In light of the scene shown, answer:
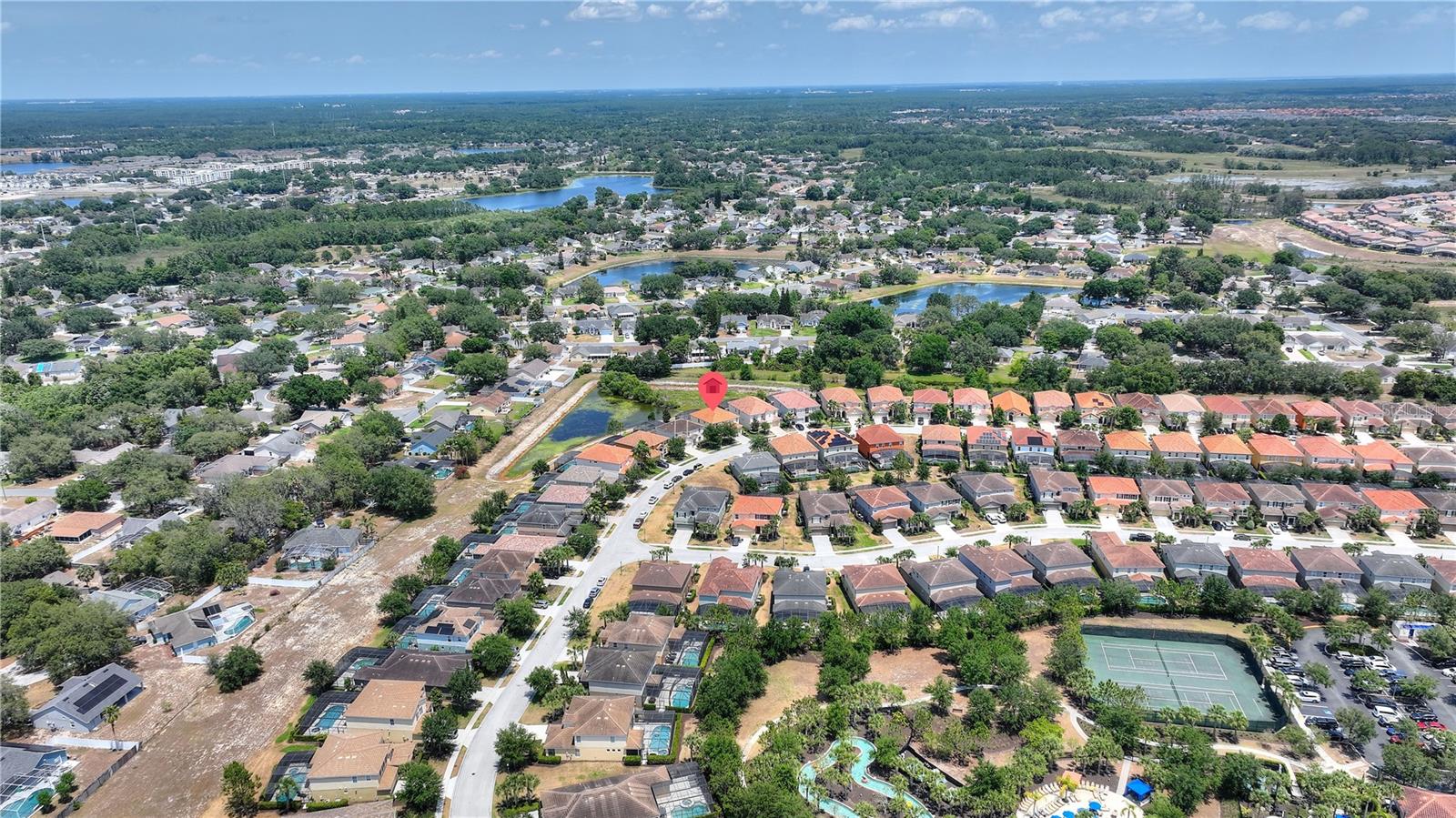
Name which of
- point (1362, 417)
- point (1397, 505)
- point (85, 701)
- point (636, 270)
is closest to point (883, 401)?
point (1397, 505)

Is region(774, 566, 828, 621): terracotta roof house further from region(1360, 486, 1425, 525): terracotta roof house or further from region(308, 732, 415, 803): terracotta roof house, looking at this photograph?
region(1360, 486, 1425, 525): terracotta roof house

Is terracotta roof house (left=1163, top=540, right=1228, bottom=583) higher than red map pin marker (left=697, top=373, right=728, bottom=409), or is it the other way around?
red map pin marker (left=697, top=373, right=728, bottom=409)

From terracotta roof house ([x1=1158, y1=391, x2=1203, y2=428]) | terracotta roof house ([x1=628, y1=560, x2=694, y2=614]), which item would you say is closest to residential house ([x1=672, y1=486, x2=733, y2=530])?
terracotta roof house ([x1=628, y1=560, x2=694, y2=614])

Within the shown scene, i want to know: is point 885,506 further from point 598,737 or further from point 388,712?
point 388,712

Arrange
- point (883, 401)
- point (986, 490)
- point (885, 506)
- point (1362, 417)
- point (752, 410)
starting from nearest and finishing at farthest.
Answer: point (885, 506), point (986, 490), point (1362, 417), point (752, 410), point (883, 401)

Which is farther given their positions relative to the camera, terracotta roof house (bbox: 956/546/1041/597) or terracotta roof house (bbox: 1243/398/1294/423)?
terracotta roof house (bbox: 1243/398/1294/423)

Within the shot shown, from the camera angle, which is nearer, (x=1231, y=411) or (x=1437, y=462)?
(x=1437, y=462)

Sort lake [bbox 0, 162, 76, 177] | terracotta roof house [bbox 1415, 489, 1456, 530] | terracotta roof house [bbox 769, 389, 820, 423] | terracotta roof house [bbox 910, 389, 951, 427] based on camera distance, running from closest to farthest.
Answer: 1. terracotta roof house [bbox 1415, 489, 1456, 530]
2. terracotta roof house [bbox 910, 389, 951, 427]
3. terracotta roof house [bbox 769, 389, 820, 423]
4. lake [bbox 0, 162, 76, 177]
